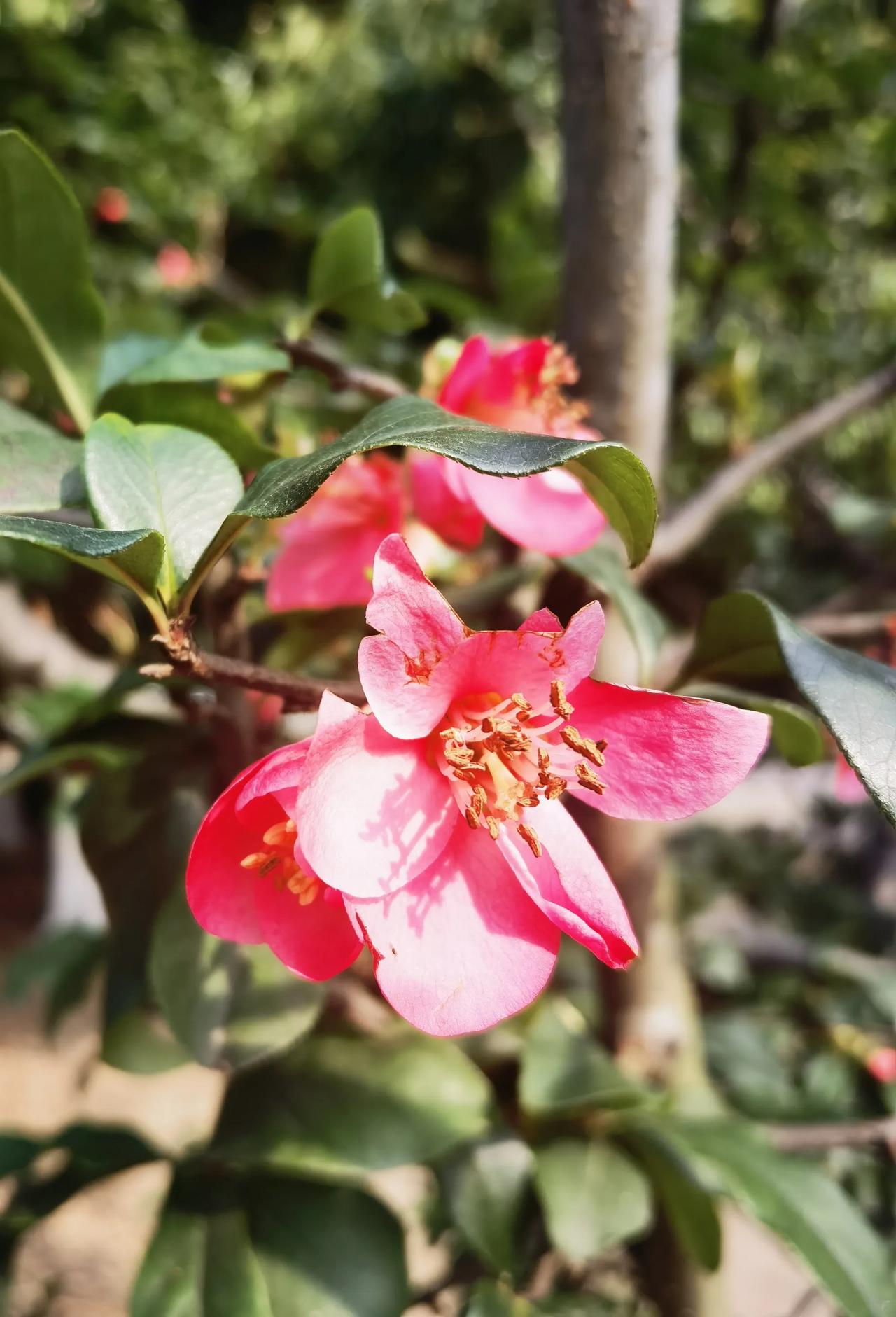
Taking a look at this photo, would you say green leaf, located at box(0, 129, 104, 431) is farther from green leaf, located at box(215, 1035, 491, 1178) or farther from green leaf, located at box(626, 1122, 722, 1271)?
green leaf, located at box(626, 1122, 722, 1271)

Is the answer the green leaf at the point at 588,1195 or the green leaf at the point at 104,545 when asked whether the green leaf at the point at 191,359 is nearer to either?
the green leaf at the point at 104,545

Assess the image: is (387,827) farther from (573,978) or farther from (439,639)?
(573,978)

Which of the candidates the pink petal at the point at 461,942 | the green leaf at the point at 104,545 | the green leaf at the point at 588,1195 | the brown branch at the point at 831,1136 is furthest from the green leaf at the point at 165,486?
the brown branch at the point at 831,1136

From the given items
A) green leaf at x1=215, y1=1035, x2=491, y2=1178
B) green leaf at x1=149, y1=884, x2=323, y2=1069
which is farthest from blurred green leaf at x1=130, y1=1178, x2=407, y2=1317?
green leaf at x1=149, y1=884, x2=323, y2=1069

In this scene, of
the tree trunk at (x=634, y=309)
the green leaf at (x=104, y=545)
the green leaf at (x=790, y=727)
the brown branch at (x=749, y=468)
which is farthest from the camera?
the brown branch at (x=749, y=468)

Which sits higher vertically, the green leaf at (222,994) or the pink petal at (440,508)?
the pink petal at (440,508)

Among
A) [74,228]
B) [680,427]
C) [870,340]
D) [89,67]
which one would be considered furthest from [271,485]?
[89,67]

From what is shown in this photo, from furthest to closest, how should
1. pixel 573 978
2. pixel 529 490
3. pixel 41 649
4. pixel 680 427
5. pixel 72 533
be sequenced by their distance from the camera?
pixel 680 427 → pixel 41 649 → pixel 573 978 → pixel 529 490 → pixel 72 533
